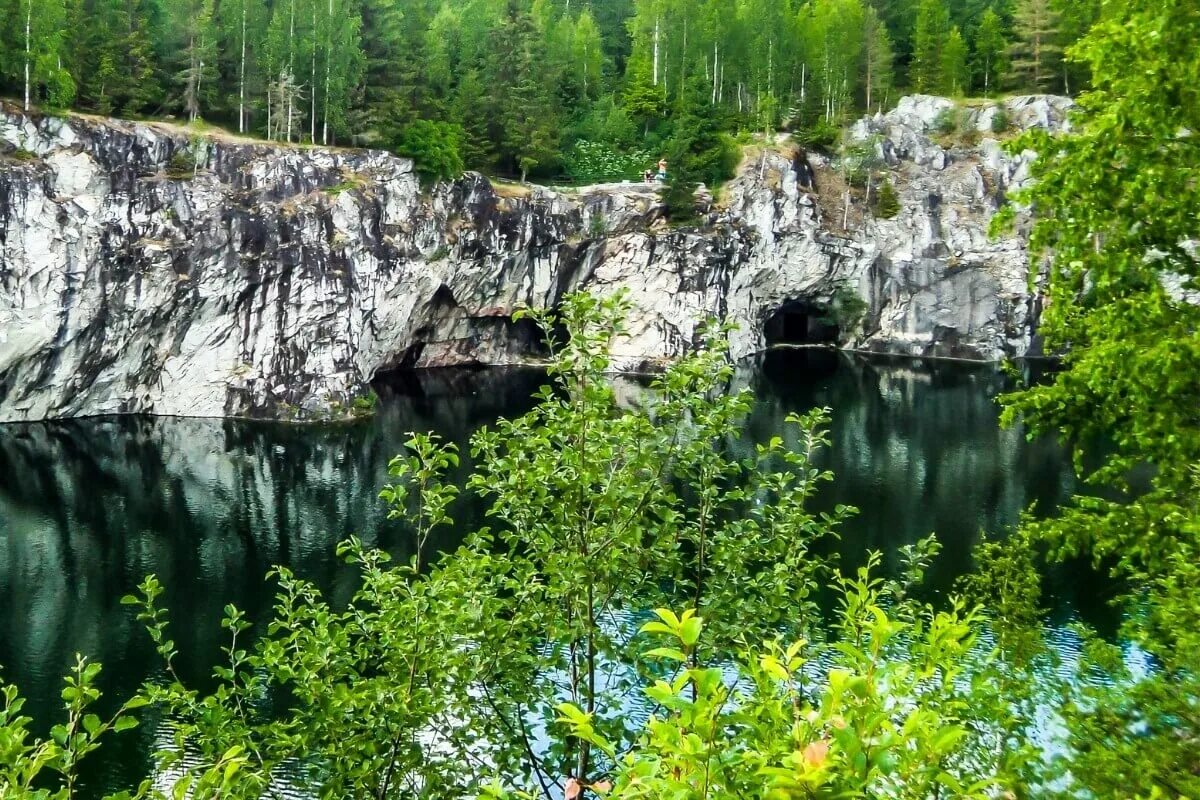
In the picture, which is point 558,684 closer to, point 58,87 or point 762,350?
point 58,87

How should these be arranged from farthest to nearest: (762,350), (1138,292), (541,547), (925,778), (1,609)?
(762,350) < (1,609) < (1138,292) < (541,547) < (925,778)

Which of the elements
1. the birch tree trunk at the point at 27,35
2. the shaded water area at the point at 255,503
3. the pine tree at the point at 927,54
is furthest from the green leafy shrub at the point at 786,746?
the pine tree at the point at 927,54

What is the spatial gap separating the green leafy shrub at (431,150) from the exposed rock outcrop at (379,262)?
90cm

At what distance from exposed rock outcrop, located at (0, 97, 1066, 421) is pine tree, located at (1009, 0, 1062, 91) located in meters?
4.20

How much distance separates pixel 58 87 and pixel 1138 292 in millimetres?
38836

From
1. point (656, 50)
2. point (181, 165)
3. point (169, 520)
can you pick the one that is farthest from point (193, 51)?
point (656, 50)

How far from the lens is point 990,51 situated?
5750 cm

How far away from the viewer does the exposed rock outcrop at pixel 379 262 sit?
34.1 meters

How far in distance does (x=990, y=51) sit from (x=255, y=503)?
5195 cm

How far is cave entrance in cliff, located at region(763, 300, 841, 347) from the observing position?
187 feet

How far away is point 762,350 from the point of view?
185 feet

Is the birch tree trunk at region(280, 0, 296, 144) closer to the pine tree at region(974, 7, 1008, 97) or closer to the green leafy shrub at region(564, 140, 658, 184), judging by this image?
the green leafy shrub at region(564, 140, 658, 184)

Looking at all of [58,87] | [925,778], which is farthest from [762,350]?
[925,778]

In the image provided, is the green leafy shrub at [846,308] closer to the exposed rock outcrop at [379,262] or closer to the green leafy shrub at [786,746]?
the exposed rock outcrop at [379,262]
